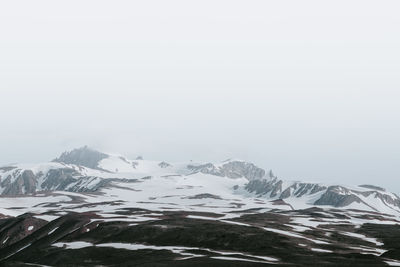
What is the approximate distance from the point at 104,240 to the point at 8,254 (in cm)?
2655

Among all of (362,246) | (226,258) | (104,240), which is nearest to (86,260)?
(104,240)

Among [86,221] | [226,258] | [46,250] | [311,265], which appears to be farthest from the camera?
[86,221]

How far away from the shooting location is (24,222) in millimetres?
161750

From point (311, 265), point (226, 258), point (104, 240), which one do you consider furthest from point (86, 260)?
point (311, 265)

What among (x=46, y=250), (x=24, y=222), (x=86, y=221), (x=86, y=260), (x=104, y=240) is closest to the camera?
(x=86, y=260)

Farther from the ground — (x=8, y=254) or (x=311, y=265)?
(x=311, y=265)

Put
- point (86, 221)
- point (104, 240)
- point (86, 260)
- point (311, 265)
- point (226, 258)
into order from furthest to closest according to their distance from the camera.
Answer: point (86, 221)
point (104, 240)
point (86, 260)
point (226, 258)
point (311, 265)

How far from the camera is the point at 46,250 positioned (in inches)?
4582

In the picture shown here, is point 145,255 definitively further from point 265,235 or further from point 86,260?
point 265,235

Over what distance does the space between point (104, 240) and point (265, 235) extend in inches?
1524

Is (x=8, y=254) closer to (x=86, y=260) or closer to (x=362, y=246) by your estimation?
(x=86, y=260)

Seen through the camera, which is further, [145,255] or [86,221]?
[86,221]

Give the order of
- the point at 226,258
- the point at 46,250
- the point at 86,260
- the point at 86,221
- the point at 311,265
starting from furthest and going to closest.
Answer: the point at 86,221, the point at 46,250, the point at 86,260, the point at 226,258, the point at 311,265

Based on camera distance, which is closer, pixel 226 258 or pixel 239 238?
pixel 226 258
